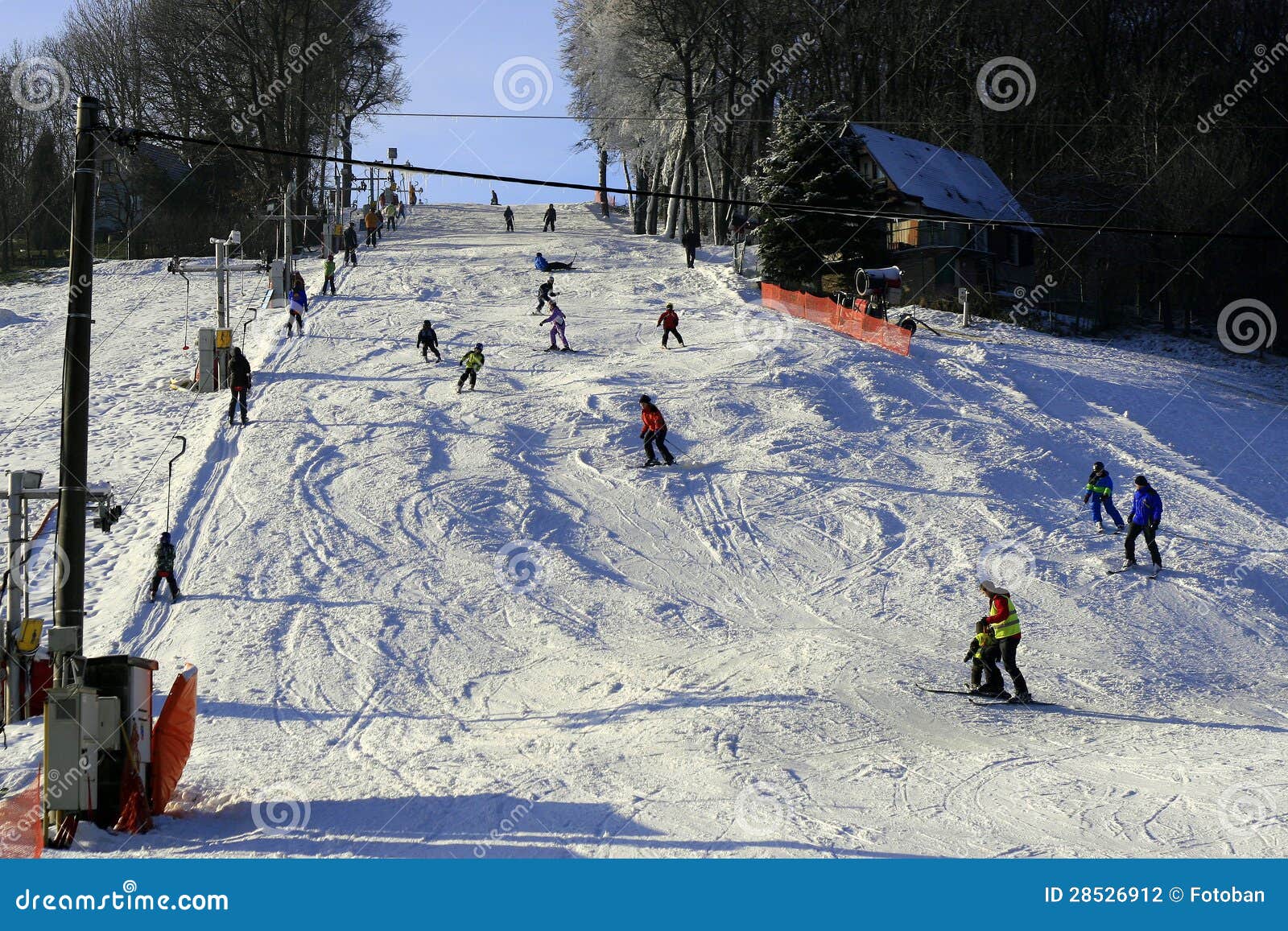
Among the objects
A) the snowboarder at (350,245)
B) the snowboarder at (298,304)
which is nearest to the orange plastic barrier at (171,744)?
the snowboarder at (298,304)

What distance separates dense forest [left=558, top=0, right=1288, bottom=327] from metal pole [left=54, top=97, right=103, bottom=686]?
1462 inches

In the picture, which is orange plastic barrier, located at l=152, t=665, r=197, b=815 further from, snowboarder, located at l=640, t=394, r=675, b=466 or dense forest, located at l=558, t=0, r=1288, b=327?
dense forest, located at l=558, t=0, r=1288, b=327

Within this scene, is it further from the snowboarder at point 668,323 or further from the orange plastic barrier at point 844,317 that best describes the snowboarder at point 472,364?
the orange plastic barrier at point 844,317

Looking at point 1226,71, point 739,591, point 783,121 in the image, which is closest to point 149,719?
point 739,591

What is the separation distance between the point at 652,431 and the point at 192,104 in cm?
3948

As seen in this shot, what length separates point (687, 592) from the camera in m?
17.2

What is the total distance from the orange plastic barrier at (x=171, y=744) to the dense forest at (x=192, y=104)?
38660 mm

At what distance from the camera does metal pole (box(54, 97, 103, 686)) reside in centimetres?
1077

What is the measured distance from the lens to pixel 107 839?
970cm

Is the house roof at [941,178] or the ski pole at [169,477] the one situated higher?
the house roof at [941,178]

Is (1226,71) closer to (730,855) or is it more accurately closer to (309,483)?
(309,483)

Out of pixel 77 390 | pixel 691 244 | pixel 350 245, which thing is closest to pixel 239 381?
pixel 77 390

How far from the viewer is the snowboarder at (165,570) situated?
643 inches

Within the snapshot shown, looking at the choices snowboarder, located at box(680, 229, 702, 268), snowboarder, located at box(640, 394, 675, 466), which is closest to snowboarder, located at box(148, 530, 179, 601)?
snowboarder, located at box(640, 394, 675, 466)
